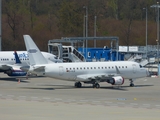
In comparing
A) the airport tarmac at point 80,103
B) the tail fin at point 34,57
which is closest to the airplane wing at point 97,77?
the airport tarmac at point 80,103

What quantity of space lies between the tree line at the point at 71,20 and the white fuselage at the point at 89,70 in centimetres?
5352

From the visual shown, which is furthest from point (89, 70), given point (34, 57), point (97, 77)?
point (34, 57)

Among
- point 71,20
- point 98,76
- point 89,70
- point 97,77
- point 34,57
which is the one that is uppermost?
point 71,20

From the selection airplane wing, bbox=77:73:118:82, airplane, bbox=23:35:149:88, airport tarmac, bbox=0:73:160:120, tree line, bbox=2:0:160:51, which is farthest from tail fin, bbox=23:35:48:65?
tree line, bbox=2:0:160:51

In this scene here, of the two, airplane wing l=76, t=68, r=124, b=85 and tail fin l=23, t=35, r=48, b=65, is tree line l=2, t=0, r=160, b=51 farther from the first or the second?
airplane wing l=76, t=68, r=124, b=85

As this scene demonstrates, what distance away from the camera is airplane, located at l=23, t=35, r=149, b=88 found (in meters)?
54.7

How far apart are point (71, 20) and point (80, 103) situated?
83.3 meters

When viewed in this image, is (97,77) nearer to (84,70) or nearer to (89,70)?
(89,70)

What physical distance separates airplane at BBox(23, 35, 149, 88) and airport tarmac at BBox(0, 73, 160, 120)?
1.02 metres

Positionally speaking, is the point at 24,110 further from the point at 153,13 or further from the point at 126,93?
the point at 153,13

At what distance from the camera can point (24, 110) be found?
36.5 metres

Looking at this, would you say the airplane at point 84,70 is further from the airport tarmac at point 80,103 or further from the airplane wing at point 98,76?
the airport tarmac at point 80,103

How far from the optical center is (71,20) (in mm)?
124062

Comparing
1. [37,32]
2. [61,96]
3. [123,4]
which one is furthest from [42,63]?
[123,4]
